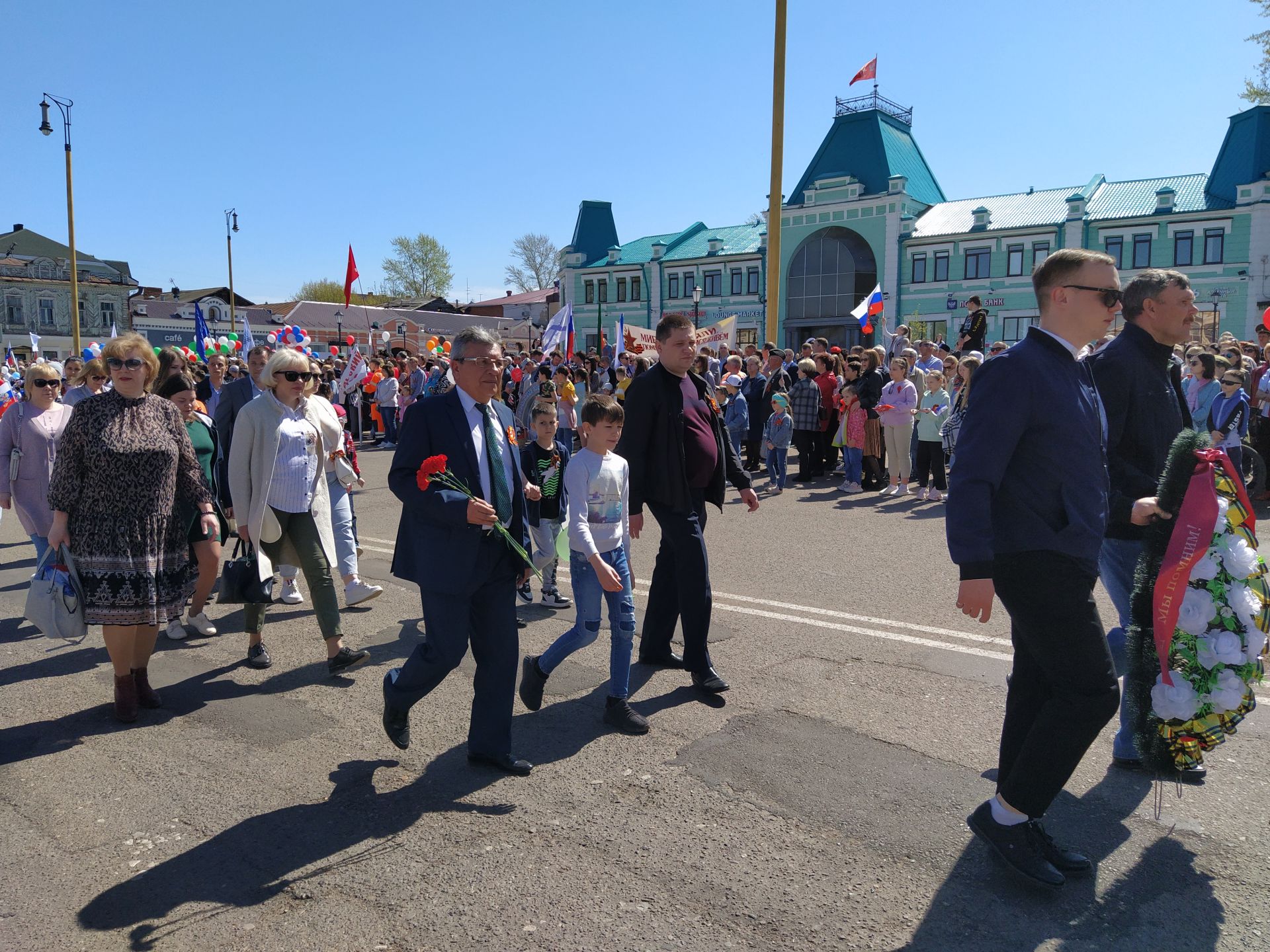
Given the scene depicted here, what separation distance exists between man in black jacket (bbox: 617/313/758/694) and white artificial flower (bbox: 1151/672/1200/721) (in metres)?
2.16

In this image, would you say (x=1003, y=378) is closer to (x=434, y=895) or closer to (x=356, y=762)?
(x=434, y=895)

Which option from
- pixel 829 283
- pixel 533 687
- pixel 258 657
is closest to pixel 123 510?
pixel 258 657

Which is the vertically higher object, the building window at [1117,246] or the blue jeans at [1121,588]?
the building window at [1117,246]

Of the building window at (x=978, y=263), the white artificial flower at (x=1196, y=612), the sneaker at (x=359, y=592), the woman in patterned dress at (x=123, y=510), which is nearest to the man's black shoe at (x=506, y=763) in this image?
the woman in patterned dress at (x=123, y=510)

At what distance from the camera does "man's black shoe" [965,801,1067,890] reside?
2.92m

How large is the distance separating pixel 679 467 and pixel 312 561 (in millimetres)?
2339

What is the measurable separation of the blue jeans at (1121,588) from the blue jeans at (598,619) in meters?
2.14

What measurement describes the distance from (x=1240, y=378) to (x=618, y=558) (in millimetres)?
9523

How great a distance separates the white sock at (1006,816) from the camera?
301 cm

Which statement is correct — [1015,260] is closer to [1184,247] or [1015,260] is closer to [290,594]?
[1184,247]

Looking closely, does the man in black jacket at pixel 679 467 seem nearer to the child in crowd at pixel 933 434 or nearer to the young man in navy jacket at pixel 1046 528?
the young man in navy jacket at pixel 1046 528

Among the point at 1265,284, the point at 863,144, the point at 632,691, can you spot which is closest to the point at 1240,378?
the point at 632,691

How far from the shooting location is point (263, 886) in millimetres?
3082

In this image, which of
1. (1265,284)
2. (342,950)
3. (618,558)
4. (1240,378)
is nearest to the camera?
(342,950)
